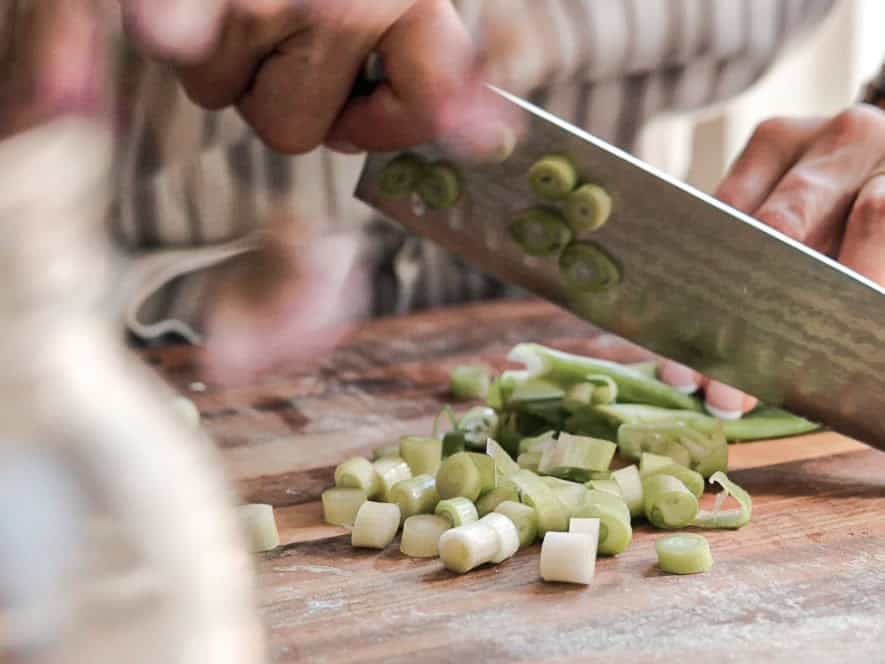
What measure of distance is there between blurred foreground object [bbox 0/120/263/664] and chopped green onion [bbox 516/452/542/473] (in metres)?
0.76

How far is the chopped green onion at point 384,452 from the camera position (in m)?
1.22

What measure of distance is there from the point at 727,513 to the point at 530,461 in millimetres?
199

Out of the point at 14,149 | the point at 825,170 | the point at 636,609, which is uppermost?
the point at 14,149

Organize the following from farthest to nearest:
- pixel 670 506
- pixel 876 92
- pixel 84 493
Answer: pixel 876 92
pixel 670 506
pixel 84 493

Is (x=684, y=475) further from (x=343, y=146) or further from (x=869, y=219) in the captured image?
(x=343, y=146)

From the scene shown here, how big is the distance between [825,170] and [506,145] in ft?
1.26

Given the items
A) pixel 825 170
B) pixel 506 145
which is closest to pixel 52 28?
pixel 506 145

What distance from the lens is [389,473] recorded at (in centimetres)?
115

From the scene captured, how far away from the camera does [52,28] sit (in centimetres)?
104

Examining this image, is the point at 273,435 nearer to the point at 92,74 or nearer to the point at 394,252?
the point at 92,74

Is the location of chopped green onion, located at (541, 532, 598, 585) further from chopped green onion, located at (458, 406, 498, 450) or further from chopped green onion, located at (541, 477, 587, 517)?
chopped green onion, located at (458, 406, 498, 450)

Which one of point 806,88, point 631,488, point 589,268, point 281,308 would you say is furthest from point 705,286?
point 806,88

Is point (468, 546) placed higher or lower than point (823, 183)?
lower

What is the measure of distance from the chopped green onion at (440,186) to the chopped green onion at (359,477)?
30cm
